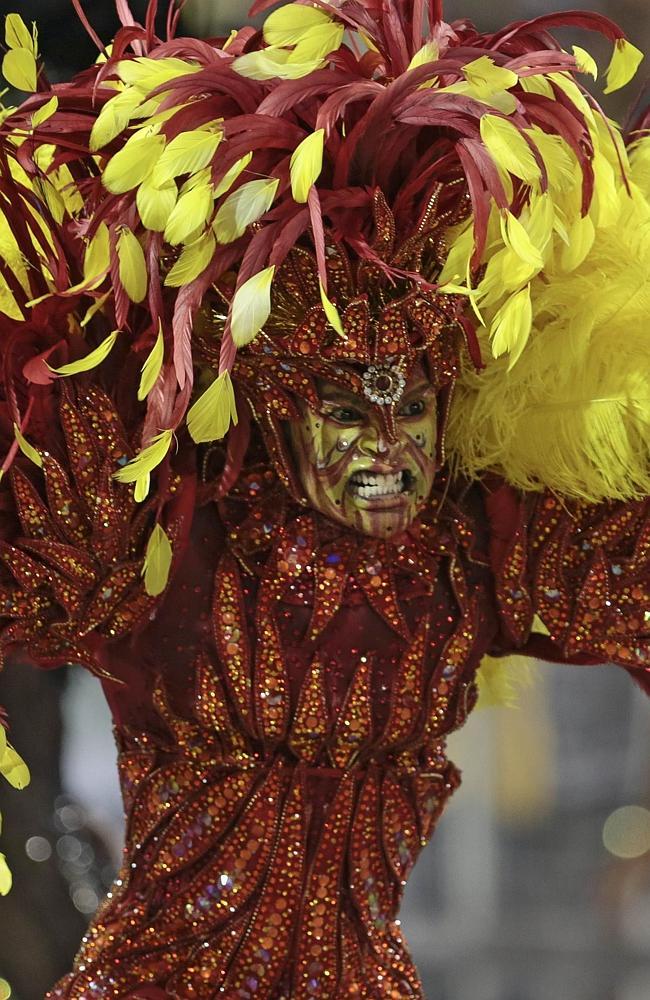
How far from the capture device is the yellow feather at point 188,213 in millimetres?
654

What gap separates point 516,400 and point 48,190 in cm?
31

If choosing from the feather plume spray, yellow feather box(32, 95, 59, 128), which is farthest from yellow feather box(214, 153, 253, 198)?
yellow feather box(32, 95, 59, 128)

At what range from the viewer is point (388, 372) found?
75cm

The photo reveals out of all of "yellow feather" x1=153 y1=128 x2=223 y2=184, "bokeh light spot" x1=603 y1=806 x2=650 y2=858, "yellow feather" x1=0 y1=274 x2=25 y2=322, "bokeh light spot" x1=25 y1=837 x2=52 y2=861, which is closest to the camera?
"yellow feather" x1=153 y1=128 x2=223 y2=184

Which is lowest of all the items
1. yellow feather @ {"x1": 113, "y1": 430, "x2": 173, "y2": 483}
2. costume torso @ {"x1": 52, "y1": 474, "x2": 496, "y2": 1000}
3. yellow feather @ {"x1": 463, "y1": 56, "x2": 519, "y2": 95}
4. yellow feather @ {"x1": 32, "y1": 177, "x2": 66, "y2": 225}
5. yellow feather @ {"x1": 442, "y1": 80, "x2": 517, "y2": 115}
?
costume torso @ {"x1": 52, "y1": 474, "x2": 496, "y2": 1000}

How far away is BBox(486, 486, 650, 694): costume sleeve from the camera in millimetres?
841

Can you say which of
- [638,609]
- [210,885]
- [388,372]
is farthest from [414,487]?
[210,885]

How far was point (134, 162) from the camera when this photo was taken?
66 cm

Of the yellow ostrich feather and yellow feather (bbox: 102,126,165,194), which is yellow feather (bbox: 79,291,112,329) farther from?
the yellow ostrich feather

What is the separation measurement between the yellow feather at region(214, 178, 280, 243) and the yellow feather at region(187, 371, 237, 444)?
7 centimetres

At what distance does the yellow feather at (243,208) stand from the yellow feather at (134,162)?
43 millimetres

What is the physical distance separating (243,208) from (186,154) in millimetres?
41

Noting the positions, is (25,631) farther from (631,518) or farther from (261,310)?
(631,518)

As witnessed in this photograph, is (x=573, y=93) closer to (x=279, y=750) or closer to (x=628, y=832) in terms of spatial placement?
(x=279, y=750)
